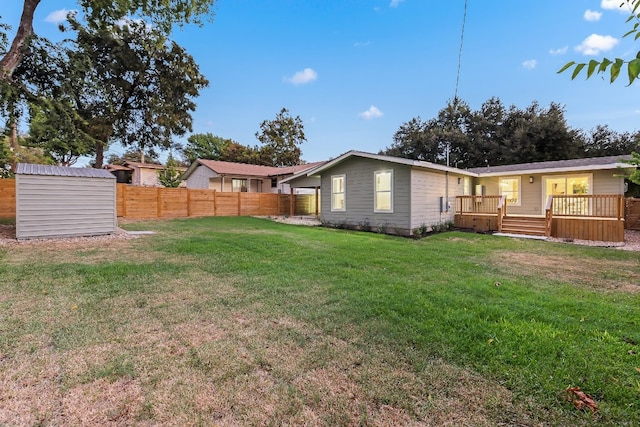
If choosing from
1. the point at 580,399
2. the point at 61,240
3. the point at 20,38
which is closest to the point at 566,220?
the point at 580,399

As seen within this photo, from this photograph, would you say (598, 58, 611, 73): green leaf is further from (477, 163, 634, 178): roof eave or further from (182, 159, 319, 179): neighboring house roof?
(182, 159, 319, 179): neighboring house roof

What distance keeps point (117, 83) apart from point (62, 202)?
11.5 metres

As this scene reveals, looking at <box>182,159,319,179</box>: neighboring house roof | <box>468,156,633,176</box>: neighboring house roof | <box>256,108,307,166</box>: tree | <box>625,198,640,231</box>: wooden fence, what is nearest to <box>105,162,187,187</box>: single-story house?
<box>182,159,319,179</box>: neighboring house roof

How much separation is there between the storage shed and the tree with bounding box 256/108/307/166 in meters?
29.3

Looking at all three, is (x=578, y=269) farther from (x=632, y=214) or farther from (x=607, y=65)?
(x=632, y=214)

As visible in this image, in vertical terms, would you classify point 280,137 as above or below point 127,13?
above

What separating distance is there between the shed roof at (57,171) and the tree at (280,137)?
95.7 ft

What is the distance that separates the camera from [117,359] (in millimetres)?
2430

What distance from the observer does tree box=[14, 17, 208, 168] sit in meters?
11.3

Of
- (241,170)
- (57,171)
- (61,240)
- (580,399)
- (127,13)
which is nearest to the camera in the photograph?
(580,399)

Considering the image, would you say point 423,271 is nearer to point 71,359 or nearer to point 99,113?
point 71,359

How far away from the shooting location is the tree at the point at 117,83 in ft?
37.1

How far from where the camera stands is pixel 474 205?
1240 cm

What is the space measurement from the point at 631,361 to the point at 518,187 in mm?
13113
